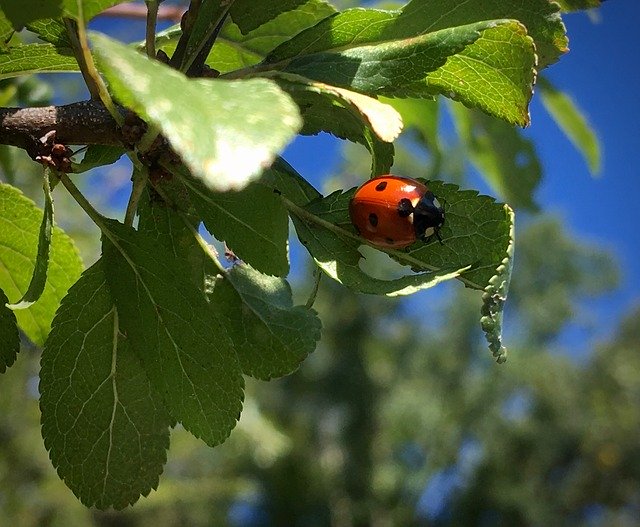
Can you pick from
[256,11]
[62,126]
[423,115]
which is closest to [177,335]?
[62,126]

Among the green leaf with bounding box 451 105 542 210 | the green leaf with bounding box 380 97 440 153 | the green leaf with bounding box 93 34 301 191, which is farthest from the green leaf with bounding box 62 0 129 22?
the green leaf with bounding box 451 105 542 210

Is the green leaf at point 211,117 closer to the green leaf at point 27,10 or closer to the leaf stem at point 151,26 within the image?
the green leaf at point 27,10

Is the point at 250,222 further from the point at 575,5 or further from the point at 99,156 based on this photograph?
the point at 575,5

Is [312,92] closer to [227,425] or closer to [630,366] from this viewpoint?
[227,425]

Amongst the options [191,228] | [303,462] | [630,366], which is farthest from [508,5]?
[630,366]

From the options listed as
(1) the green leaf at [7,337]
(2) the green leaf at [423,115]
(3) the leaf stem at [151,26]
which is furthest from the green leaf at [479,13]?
(2) the green leaf at [423,115]

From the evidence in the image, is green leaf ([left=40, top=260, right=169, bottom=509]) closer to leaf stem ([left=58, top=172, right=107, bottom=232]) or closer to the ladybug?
leaf stem ([left=58, top=172, right=107, bottom=232])
